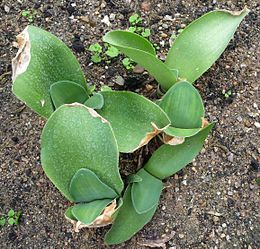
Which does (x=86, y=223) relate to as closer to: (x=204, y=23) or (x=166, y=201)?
(x=166, y=201)

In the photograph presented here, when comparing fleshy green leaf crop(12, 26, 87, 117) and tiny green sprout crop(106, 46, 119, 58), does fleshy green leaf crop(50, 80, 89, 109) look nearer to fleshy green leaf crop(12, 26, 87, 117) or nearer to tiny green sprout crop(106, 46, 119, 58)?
fleshy green leaf crop(12, 26, 87, 117)

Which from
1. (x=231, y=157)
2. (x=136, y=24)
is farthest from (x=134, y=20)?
(x=231, y=157)

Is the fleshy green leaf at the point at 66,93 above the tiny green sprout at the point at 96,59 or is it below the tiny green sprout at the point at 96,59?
above

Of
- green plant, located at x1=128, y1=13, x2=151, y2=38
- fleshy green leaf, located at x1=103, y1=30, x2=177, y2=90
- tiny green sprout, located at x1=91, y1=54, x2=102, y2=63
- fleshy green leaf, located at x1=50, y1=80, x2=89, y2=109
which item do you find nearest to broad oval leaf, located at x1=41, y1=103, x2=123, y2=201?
fleshy green leaf, located at x1=50, y1=80, x2=89, y2=109

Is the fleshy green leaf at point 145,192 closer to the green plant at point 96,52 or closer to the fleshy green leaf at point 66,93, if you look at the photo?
the fleshy green leaf at point 66,93

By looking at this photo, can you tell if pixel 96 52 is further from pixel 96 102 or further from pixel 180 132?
pixel 180 132

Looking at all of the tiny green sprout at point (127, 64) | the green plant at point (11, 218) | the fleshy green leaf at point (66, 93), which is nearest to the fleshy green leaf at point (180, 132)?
the fleshy green leaf at point (66, 93)
